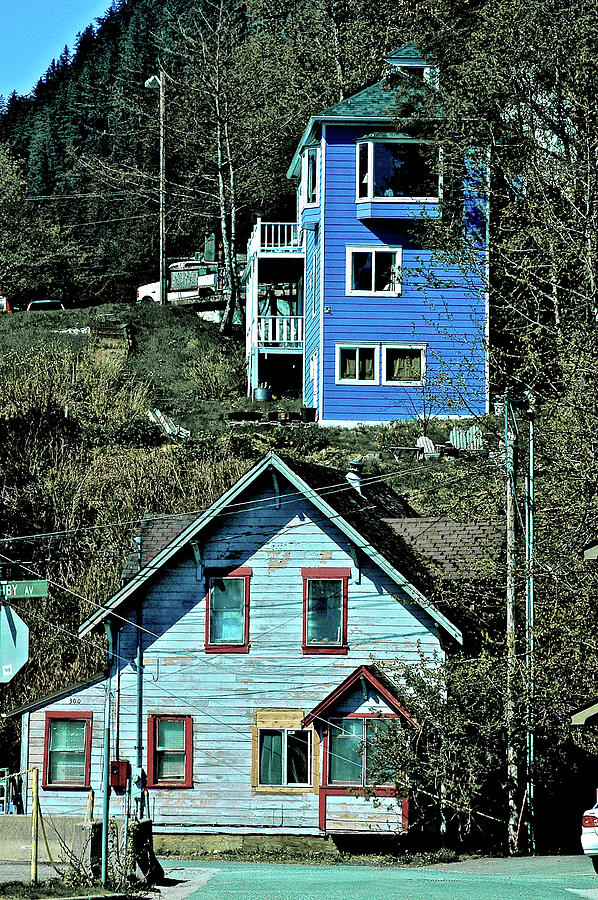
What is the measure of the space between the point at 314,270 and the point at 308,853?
993 inches

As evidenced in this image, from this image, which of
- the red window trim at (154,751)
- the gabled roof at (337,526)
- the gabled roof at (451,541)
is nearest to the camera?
the gabled roof at (337,526)

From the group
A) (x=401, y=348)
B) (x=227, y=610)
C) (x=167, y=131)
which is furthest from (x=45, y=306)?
(x=227, y=610)

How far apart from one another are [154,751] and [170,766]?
1.43 ft

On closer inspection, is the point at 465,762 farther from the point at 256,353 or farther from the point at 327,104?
the point at 327,104

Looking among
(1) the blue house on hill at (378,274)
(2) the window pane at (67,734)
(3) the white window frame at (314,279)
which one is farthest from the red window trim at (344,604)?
(3) the white window frame at (314,279)

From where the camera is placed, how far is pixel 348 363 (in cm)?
4300

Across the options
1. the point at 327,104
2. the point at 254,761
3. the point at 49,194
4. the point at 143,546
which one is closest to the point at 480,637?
the point at 254,761

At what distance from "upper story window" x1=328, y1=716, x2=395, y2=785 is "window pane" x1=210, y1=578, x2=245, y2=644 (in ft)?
8.98

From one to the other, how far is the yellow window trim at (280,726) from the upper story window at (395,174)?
70.3ft

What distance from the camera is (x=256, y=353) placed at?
156ft

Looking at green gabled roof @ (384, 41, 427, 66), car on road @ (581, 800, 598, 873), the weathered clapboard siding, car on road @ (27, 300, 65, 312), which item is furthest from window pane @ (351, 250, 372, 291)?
car on road @ (27, 300, 65, 312)

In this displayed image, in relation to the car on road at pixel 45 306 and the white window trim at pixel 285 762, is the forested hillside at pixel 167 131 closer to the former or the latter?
the car on road at pixel 45 306

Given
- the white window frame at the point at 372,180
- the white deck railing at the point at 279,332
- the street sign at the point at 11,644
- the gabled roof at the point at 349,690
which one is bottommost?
the gabled roof at the point at 349,690

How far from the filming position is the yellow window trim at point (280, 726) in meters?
25.8
